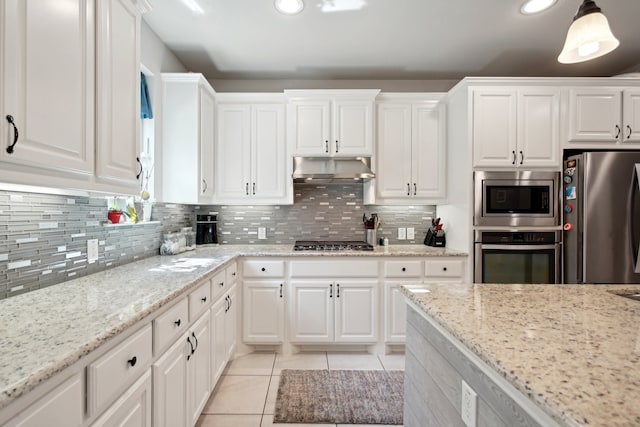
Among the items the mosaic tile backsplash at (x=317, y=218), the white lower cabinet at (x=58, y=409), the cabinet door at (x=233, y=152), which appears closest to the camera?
the white lower cabinet at (x=58, y=409)

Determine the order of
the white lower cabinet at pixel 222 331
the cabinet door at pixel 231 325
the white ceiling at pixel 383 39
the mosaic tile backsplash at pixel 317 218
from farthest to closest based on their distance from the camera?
the mosaic tile backsplash at pixel 317 218
the cabinet door at pixel 231 325
the white ceiling at pixel 383 39
the white lower cabinet at pixel 222 331

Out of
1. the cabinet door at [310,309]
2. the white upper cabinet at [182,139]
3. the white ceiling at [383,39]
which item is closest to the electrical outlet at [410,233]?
the cabinet door at [310,309]

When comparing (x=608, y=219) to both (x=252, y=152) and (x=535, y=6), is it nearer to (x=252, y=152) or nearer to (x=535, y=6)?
(x=535, y=6)

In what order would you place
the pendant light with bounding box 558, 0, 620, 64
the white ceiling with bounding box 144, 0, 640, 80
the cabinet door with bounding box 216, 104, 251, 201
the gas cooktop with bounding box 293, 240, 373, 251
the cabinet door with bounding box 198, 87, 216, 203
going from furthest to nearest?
the cabinet door with bounding box 216, 104, 251, 201
the gas cooktop with bounding box 293, 240, 373, 251
the cabinet door with bounding box 198, 87, 216, 203
the white ceiling with bounding box 144, 0, 640, 80
the pendant light with bounding box 558, 0, 620, 64

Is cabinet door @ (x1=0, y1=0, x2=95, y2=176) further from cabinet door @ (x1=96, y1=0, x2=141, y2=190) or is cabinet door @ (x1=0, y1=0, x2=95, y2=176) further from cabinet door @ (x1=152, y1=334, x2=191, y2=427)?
cabinet door @ (x1=152, y1=334, x2=191, y2=427)

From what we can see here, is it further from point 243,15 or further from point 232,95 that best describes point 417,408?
point 232,95

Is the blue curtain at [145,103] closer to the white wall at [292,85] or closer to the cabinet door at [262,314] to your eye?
the white wall at [292,85]

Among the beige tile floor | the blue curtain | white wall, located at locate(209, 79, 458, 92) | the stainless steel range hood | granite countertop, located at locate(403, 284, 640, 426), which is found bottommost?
the beige tile floor

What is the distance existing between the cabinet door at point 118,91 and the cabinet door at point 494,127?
256 centimetres

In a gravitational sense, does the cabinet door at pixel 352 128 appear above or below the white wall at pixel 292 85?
below

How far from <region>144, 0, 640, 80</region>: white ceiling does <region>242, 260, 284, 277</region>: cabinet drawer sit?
1900 mm

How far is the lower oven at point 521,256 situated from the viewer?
262 cm

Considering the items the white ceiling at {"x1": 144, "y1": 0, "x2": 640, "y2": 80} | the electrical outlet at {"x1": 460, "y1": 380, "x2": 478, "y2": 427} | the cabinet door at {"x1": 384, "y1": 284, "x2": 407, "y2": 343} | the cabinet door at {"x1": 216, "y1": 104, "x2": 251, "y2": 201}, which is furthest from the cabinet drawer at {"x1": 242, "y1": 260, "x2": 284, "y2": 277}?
the electrical outlet at {"x1": 460, "y1": 380, "x2": 478, "y2": 427}

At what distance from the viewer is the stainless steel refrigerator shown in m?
2.46
